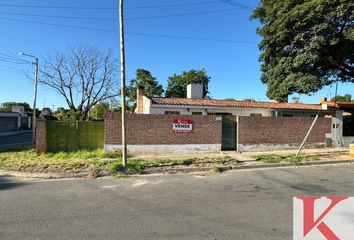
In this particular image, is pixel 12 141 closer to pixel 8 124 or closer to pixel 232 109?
pixel 232 109

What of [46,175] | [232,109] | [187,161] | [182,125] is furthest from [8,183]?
[232,109]

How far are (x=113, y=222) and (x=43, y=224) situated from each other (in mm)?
1221

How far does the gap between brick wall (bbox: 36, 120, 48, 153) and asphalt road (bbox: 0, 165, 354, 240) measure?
13.0ft

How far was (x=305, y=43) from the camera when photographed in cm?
1508

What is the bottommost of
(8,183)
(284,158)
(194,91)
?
(8,183)

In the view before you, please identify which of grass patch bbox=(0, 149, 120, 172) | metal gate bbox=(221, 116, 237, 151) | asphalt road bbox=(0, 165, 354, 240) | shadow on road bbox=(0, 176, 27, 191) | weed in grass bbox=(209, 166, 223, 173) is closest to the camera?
asphalt road bbox=(0, 165, 354, 240)

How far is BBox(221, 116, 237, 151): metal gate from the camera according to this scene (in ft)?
49.5

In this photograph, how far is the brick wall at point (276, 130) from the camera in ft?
50.0

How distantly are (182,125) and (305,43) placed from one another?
25.6 feet

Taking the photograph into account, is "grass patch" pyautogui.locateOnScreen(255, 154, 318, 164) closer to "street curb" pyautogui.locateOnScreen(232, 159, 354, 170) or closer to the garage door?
"street curb" pyautogui.locateOnScreen(232, 159, 354, 170)

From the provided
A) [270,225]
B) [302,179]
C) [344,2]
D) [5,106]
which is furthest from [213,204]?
[5,106]

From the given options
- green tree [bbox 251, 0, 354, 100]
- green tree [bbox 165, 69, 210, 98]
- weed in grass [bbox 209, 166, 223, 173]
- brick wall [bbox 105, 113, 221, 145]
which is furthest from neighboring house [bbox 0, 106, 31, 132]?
weed in grass [bbox 209, 166, 223, 173]

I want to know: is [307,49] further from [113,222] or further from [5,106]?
[5,106]

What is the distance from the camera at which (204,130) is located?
48.1 ft
